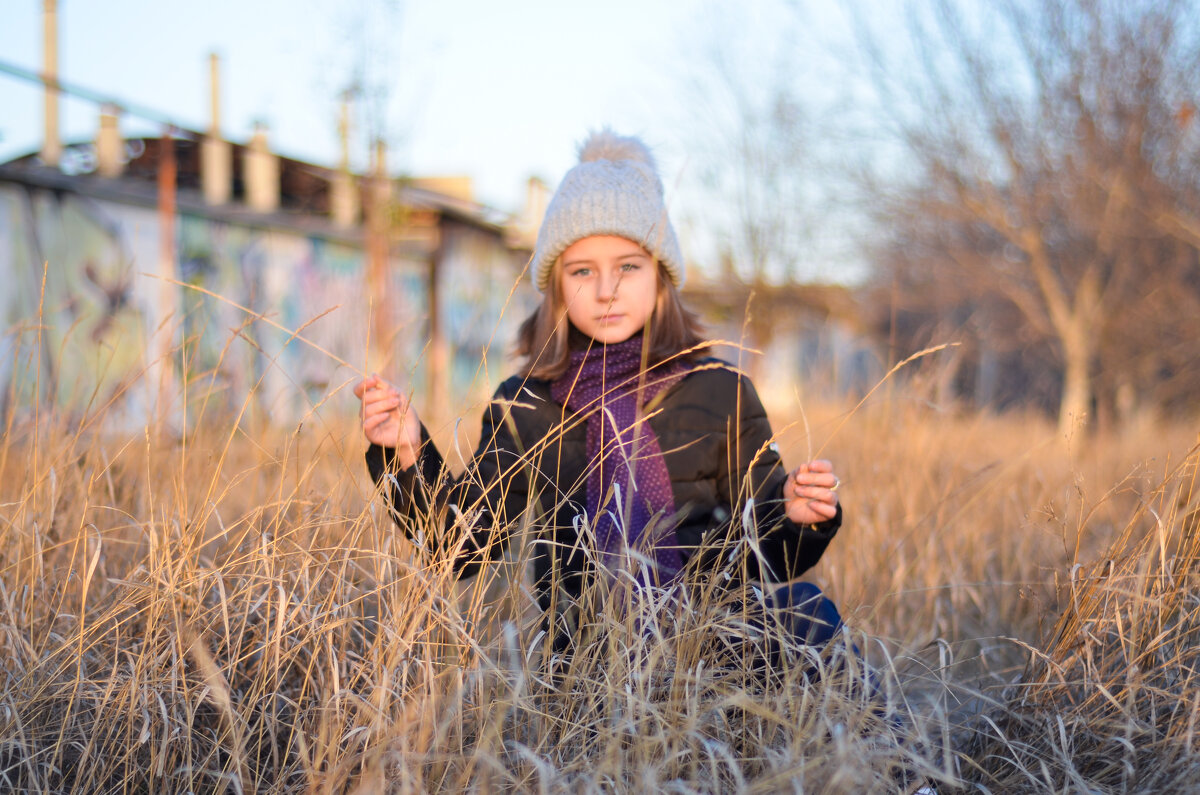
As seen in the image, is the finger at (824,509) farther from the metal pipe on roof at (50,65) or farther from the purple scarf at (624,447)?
the metal pipe on roof at (50,65)

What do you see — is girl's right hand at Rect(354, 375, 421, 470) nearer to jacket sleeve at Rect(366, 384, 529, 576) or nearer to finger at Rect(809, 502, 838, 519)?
jacket sleeve at Rect(366, 384, 529, 576)

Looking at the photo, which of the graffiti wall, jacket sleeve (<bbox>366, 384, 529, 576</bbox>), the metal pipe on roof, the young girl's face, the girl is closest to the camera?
jacket sleeve (<bbox>366, 384, 529, 576</bbox>)

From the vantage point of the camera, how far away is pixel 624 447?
1.67 metres

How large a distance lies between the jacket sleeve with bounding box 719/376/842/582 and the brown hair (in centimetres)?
19

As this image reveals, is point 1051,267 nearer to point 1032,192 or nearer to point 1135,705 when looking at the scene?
point 1032,192

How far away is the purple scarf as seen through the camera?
1.55 m

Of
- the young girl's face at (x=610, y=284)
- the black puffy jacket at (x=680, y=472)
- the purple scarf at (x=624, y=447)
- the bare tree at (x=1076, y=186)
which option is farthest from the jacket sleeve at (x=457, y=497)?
the bare tree at (x=1076, y=186)

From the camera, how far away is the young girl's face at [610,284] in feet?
5.71

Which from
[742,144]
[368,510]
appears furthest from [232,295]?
[368,510]

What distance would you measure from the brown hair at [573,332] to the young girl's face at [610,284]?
0.06m

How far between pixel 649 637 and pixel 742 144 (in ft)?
28.9

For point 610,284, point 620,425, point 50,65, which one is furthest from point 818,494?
point 50,65

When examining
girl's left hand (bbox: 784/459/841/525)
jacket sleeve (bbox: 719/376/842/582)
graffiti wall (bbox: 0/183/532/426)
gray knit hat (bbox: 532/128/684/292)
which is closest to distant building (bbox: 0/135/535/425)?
graffiti wall (bbox: 0/183/532/426)

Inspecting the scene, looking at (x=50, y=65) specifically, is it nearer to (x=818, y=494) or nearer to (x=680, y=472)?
(x=680, y=472)
